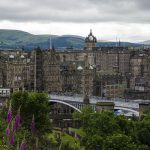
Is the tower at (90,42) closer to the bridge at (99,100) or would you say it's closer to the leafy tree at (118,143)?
the bridge at (99,100)

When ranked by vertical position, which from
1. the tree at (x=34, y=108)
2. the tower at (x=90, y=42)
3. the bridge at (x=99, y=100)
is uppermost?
the tower at (x=90, y=42)

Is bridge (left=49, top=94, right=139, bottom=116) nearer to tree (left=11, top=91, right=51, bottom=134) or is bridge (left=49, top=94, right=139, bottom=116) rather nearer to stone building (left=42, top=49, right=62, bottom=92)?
tree (left=11, top=91, right=51, bottom=134)

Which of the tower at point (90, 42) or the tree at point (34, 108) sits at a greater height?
the tower at point (90, 42)

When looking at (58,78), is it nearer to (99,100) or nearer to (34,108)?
(99,100)

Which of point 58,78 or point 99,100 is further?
point 58,78

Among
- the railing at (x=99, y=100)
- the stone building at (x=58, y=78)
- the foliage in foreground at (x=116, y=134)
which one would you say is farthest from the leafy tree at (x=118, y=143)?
the stone building at (x=58, y=78)

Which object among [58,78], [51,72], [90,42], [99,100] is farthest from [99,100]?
[90,42]

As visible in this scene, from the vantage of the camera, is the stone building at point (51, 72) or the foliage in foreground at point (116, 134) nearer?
the foliage in foreground at point (116, 134)

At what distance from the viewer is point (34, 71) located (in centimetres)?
11369

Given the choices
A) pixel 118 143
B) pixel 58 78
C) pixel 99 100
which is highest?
pixel 118 143

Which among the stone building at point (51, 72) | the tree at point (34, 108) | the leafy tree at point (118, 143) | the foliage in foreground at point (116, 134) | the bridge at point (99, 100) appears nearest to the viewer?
the leafy tree at point (118, 143)

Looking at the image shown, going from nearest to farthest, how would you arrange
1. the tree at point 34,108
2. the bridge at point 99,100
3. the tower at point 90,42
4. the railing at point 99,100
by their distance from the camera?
the tree at point 34,108, the bridge at point 99,100, the railing at point 99,100, the tower at point 90,42

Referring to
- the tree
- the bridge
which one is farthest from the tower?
the tree

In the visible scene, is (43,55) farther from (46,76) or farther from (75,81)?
(75,81)
